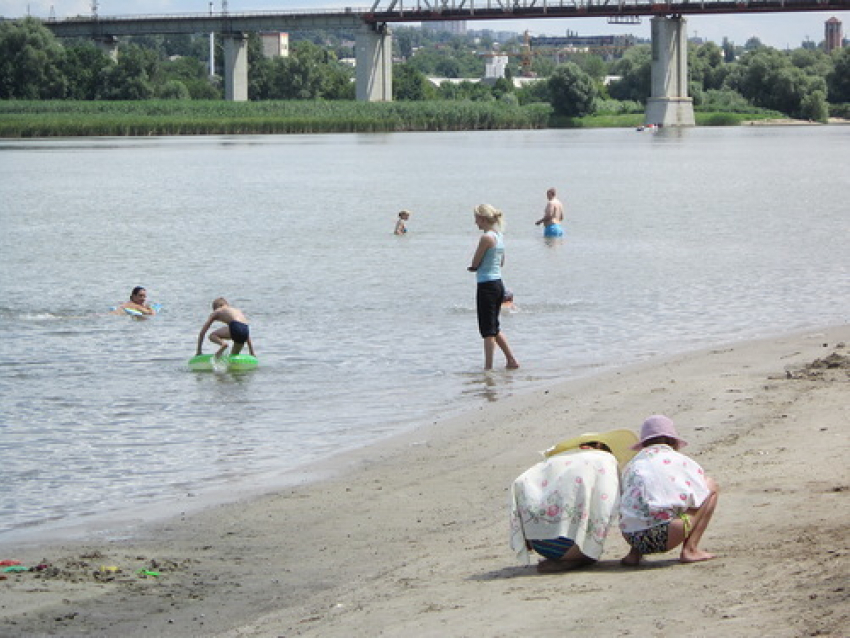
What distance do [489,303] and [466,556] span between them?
7970 mm

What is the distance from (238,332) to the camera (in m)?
17.9

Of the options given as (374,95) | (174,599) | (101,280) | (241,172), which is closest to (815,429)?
(174,599)

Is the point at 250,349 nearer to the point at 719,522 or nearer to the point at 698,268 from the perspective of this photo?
the point at 719,522

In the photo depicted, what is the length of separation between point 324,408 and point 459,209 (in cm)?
3494

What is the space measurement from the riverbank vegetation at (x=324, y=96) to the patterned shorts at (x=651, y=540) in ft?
358

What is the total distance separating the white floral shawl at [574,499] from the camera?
25.0 feet

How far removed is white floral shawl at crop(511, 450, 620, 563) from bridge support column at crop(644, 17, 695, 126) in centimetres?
14048

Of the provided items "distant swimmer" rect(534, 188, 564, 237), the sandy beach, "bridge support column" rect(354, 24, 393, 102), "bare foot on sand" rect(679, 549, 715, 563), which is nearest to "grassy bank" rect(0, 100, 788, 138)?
"bridge support column" rect(354, 24, 393, 102)

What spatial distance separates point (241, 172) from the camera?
77500mm

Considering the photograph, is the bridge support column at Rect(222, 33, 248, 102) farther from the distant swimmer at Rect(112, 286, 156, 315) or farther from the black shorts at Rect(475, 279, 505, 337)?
the black shorts at Rect(475, 279, 505, 337)

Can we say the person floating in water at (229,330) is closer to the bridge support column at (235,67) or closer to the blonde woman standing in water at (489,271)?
the blonde woman standing in water at (489,271)

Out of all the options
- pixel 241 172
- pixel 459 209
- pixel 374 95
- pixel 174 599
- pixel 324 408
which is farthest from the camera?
pixel 374 95

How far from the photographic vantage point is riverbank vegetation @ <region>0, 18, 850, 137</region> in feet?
403

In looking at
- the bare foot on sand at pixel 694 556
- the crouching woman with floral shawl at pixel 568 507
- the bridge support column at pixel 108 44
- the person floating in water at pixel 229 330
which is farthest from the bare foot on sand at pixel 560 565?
the bridge support column at pixel 108 44
